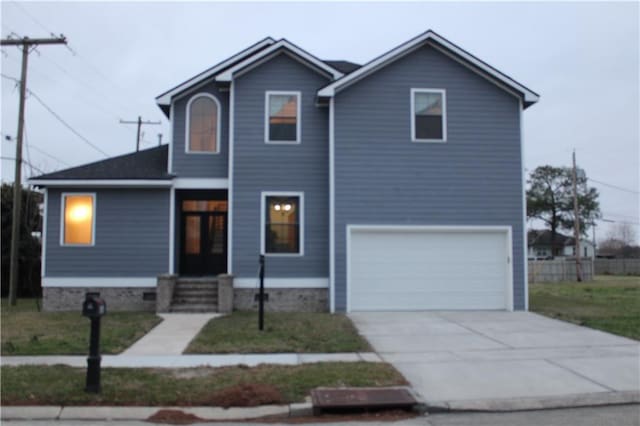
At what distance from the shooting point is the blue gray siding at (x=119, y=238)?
48.9 feet

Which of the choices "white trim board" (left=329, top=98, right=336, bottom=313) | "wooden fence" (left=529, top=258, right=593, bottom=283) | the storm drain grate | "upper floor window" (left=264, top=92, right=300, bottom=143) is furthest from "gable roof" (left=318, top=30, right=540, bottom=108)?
"wooden fence" (left=529, top=258, right=593, bottom=283)

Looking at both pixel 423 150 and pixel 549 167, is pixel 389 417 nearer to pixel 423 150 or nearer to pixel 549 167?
pixel 423 150

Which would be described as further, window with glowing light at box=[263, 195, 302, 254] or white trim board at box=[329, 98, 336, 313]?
window with glowing light at box=[263, 195, 302, 254]


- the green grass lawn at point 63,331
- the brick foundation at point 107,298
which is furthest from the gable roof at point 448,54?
the green grass lawn at point 63,331

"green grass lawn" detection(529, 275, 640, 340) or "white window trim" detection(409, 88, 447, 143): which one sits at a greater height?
"white window trim" detection(409, 88, 447, 143)

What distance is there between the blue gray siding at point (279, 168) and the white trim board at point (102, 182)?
217 centimetres

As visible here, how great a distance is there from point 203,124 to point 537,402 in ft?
38.9

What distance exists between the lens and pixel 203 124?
1573 cm

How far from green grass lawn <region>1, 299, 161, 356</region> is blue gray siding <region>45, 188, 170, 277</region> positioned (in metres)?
1.28

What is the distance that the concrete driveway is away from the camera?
666cm

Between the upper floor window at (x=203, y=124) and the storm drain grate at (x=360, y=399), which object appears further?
the upper floor window at (x=203, y=124)

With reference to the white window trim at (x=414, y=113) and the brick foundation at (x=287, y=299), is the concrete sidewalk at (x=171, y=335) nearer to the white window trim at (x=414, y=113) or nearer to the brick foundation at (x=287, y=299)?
the brick foundation at (x=287, y=299)

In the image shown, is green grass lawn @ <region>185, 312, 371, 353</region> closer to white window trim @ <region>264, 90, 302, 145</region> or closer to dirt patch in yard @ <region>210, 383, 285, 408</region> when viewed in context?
dirt patch in yard @ <region>210, 383, 285, 408</region>

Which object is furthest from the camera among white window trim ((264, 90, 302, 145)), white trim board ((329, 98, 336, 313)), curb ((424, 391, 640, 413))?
white window trim ((264, 90, 302, 145))
